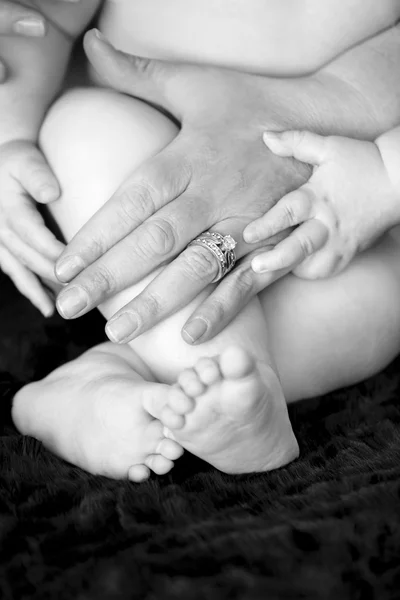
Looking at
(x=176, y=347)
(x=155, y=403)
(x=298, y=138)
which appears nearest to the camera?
(x=155, y=403)

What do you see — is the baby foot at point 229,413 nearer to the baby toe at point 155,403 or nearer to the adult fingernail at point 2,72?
the baby toe at point 155,403

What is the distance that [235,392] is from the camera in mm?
681

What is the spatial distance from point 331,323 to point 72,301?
321 mm

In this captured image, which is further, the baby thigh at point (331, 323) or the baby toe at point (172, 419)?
the baby thigh at point (331, 323)

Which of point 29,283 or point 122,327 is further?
point 29,283

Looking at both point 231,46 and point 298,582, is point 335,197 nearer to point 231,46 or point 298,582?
point 231,46

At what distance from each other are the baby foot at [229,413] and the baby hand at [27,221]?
0.31 meters

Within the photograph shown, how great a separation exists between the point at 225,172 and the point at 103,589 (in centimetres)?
53

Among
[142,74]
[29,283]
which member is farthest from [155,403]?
[142,74]

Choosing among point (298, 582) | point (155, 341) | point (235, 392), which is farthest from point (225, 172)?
point (298, 582)

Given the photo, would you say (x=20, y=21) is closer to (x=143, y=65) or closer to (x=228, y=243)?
(x=143, y=65)

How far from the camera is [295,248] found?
86 cm

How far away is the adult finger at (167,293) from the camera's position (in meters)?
0.79

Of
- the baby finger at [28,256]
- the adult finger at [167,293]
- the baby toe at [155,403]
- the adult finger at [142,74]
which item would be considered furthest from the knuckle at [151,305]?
the adult finger at [142,74]
